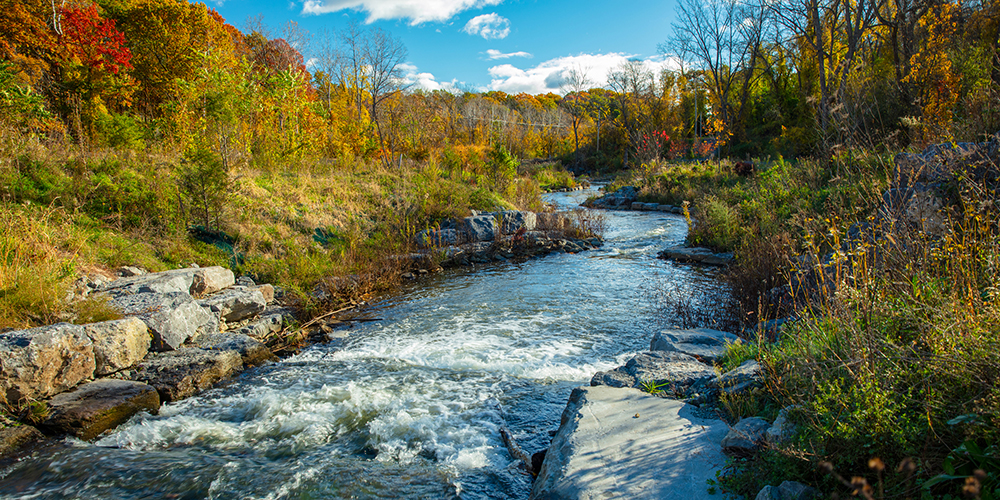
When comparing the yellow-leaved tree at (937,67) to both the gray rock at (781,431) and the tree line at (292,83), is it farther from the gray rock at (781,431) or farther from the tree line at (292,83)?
the gray rock at (781,431)

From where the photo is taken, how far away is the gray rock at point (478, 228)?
1223 cm

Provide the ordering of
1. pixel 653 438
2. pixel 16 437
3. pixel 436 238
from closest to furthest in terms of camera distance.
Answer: pixel 653 438 < pixel 16 437 < pixel 436 238

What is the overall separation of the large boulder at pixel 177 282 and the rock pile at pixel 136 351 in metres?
0.01

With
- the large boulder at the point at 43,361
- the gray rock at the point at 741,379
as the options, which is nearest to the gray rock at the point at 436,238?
the large boulder at the point at 43,361

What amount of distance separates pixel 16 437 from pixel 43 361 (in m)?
0.63

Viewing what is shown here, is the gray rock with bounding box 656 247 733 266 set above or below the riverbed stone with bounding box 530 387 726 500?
below

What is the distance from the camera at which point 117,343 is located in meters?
4.63

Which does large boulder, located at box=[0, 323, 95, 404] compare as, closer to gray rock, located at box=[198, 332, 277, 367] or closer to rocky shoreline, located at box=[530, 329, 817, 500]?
gray rock, located at box=[198, 332, 277, 367]

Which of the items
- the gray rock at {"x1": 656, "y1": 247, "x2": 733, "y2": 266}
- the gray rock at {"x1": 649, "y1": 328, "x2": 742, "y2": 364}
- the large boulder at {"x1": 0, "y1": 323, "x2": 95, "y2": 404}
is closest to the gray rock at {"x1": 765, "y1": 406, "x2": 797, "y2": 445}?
the gray rock at {"x1": 649, "y1": 328, "x2": 742, "y2": 364}

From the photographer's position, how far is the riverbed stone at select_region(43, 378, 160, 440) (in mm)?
3869

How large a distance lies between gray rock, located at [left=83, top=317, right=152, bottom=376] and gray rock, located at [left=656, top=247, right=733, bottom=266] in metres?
9.74

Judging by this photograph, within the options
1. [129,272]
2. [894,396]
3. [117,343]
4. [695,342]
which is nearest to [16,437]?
[117,343]

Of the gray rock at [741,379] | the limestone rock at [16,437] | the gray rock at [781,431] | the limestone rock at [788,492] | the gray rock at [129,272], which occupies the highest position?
the gray rock at [129,272]

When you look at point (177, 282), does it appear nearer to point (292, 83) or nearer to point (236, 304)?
point (236, 304)
